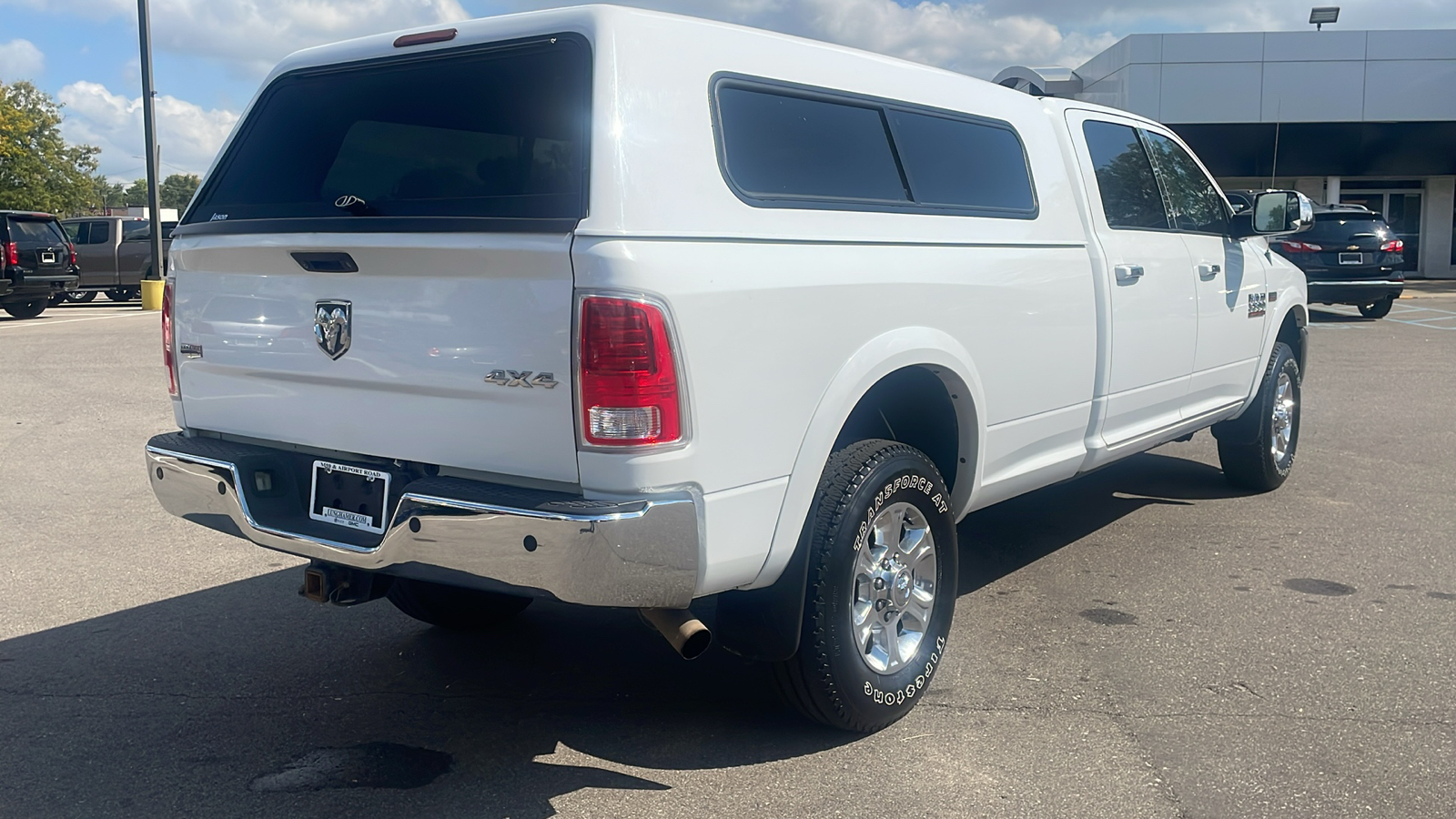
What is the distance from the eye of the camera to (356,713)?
13.0 feet

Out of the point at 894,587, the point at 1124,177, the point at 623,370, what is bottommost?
the point at 894,587

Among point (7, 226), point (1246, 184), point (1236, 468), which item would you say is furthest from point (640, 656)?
point (1246, 184)

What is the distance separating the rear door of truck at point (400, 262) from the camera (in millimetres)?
3061

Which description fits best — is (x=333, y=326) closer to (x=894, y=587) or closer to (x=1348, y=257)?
(x=894, y=587)

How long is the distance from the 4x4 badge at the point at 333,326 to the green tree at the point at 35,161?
60.4 metres

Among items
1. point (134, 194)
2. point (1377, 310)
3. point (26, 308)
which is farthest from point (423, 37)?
point (134, 194)

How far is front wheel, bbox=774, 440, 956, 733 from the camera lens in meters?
3.51

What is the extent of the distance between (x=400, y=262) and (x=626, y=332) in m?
0.72

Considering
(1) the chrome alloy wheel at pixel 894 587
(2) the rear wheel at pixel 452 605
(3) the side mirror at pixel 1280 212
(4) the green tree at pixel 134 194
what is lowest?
(2) the rear wheel at pixel 452 605

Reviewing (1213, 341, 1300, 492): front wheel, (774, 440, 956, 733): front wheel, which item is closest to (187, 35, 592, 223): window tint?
(774, 440, 956, 733): front wheel

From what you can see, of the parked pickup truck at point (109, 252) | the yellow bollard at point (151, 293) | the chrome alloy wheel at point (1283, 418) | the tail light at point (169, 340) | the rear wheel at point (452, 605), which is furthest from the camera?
the parked pickup truck at point (109, 252)

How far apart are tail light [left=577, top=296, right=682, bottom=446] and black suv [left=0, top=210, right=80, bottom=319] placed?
2020 centimetres

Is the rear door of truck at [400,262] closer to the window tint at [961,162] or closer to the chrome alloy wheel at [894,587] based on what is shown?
the chrome alloy wheel at [894,587]

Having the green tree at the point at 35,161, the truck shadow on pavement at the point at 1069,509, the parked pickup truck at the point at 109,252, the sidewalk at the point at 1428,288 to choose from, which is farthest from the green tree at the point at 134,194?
the truck shadow on pavement at the point at 1069,509
